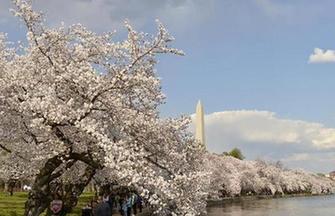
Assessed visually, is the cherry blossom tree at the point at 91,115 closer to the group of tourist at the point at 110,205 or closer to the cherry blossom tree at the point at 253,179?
the group of tourist at the point at 110,205

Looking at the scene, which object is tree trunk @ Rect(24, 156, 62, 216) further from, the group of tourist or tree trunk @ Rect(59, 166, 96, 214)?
tree trunk @ Rect(59, 166, 96, 214)

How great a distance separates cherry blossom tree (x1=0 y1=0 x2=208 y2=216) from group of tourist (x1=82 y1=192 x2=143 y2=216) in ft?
2.91

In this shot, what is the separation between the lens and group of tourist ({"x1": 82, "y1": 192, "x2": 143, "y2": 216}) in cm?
1588

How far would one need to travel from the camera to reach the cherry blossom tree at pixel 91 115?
15.9m

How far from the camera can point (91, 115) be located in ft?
57.1

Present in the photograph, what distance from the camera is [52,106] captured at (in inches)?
621

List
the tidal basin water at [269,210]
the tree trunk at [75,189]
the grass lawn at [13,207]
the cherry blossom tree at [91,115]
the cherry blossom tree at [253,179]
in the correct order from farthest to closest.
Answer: the cherry blossom tree at [253,179]
the tidal basin water at [269,210]
the grass lawn at [13,207]
the tree trunk at [75,189]
the cherry blossom tree at [91,115]

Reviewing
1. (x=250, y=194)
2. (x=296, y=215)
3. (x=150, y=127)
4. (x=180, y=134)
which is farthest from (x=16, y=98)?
(x=250, y=194)

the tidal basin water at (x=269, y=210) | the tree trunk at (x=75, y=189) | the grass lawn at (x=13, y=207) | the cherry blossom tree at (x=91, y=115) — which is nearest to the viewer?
the cherry blossom tree at (x=91, y=115)

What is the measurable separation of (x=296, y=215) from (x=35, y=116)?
124 feet

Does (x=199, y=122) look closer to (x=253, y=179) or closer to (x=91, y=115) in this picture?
(x=253, y=179)

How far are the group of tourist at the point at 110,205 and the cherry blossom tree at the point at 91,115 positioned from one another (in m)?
0.89

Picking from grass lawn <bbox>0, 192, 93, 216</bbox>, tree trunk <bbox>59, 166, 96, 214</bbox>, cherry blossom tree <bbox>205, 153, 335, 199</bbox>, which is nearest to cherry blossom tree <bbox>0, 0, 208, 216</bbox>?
tree trunk <bbox>59, 166, 96, 214</bbox>

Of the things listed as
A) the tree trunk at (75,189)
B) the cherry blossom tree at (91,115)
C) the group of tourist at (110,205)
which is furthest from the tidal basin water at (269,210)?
the cherry blossom tree at (91,115)
